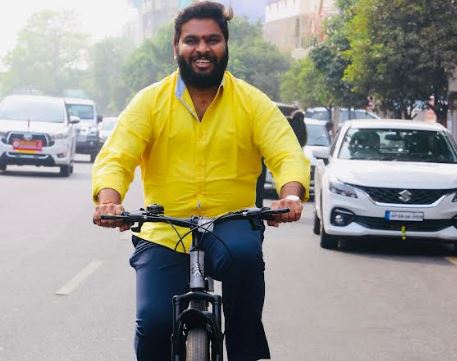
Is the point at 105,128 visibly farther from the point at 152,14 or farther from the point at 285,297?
the point at 152,14

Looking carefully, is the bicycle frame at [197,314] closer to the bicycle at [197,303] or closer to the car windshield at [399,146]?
the bicycle at [197,303]

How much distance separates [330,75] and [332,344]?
1329 inches

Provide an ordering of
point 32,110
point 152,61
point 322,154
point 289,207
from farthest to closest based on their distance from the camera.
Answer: point 152,61 < point 32,110 < point 322,154 < point 289,207

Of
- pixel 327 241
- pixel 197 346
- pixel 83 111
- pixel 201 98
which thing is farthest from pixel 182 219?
pixel 83 111

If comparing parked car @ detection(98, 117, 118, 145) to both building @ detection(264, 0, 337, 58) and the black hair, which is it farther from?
building @ detection(264, 0, 337, 58)

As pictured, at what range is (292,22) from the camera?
9694 centimetres

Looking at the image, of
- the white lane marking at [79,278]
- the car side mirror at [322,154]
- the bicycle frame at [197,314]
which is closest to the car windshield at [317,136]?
the car side mirror at [322,154]

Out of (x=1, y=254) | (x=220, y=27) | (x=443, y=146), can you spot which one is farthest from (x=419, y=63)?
(x=220, y=27)

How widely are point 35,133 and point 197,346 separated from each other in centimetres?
2253

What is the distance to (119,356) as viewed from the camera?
7531 mm

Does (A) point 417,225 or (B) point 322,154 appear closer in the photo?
(A) point 417,225

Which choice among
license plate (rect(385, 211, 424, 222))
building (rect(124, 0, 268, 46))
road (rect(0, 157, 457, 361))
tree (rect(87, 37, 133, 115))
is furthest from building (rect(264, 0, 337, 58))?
license plate (rect(385, 211, 424, 222))

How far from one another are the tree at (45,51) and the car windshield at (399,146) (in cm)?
15992

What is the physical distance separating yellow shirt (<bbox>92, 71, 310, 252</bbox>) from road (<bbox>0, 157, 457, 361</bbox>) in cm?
260
